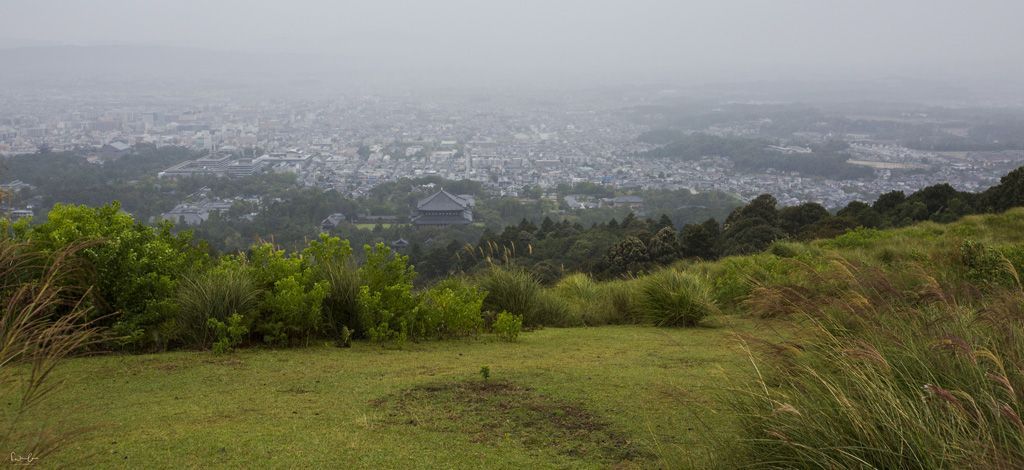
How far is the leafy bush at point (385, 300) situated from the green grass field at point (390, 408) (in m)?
0.27

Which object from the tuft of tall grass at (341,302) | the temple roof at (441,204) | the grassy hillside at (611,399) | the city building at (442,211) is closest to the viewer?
the grassy hillside at (611,399)

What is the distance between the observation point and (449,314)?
21.7 ft

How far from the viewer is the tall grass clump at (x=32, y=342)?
8.94 feet

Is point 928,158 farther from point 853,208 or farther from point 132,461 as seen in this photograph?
point 132,461

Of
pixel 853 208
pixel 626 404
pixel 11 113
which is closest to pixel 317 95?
pixel 11 113

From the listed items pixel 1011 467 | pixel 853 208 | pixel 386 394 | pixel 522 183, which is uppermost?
pixel 1011 467

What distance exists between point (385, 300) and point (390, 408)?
93.1 inches

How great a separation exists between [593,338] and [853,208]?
16521mm

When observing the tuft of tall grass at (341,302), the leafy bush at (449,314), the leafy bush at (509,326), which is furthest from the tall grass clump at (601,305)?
the tuft of tall grass at (341,302)

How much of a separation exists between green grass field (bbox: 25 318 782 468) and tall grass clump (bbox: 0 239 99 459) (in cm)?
15

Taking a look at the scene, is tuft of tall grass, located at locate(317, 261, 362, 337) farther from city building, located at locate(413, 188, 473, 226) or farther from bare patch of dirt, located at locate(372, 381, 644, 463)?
city building, located at locate(413, 188, 473, 226)

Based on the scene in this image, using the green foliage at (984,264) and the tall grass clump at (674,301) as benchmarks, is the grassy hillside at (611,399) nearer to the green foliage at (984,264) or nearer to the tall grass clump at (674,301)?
the tall grass clump at (674,301)

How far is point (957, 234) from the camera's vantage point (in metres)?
12.7

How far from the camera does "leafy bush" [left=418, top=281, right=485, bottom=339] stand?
21.5 feet
